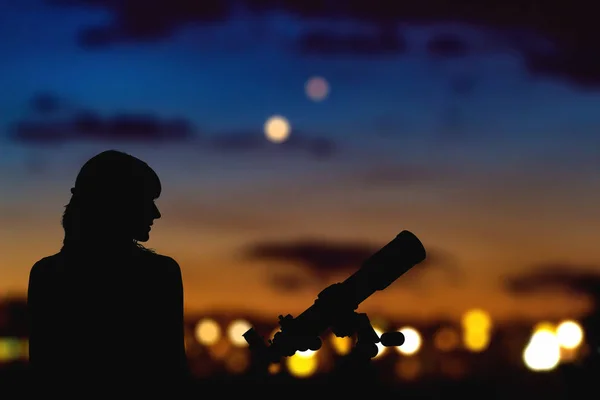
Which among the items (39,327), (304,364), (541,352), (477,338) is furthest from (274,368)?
(304,364)

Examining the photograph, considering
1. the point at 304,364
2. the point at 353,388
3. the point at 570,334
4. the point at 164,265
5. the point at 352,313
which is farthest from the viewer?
the point at 304,364

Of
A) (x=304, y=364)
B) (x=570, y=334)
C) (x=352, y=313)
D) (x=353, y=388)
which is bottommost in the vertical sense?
(x=353, y=388)

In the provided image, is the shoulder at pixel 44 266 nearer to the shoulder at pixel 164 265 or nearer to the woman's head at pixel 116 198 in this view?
the woman's head at pixel 116 198

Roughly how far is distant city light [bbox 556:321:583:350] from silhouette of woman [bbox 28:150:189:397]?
280 ft

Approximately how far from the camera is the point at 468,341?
4540 inches

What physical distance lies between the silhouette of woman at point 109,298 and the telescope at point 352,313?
1.11 metres

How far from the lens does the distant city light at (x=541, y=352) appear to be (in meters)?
79.2

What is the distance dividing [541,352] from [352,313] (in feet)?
254

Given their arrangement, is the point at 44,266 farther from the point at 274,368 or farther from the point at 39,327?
the point at 274,368

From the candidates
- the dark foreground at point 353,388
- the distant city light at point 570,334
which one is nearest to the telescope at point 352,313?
the dark foreground at point 353,388

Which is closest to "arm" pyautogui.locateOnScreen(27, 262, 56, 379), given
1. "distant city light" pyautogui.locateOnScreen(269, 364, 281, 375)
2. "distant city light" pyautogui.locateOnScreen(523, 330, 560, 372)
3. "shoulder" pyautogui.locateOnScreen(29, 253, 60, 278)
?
"shoulder" pyautogui.locateOnScreen(29, 253, 60, 278)

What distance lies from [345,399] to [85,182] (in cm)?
167

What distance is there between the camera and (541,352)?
80562 millimetres

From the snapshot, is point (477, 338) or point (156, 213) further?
point (477, 338)
